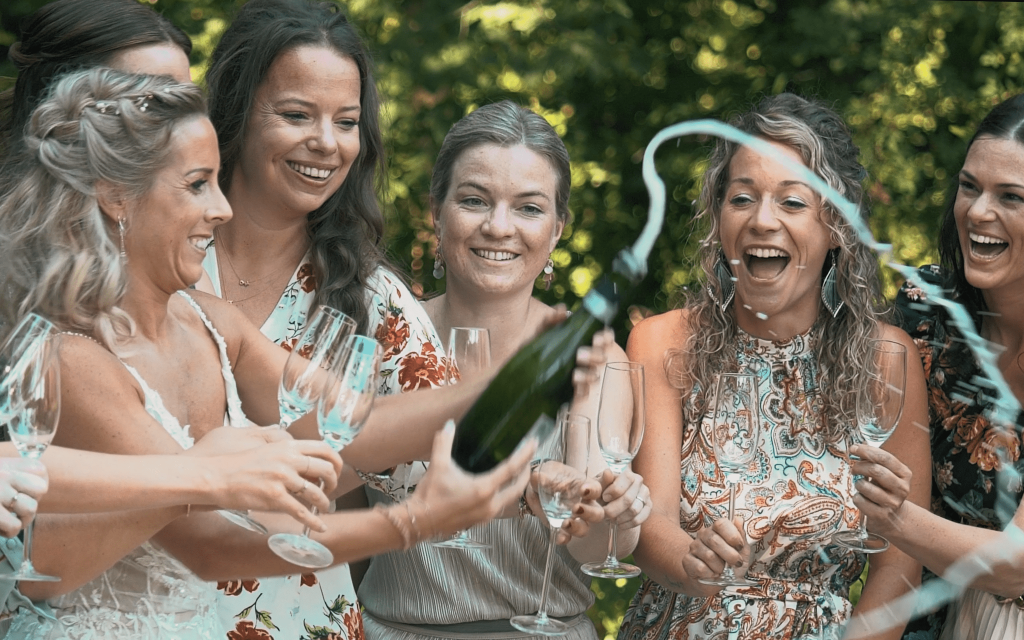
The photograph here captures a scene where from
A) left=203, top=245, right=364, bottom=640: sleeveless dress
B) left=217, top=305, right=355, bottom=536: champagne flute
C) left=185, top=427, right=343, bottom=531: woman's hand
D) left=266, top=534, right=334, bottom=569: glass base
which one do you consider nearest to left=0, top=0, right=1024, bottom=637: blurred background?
left=203, top=245, right=364, bottom=640: sleeveless dress

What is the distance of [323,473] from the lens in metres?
2.40

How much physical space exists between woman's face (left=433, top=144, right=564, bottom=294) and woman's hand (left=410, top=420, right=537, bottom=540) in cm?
130

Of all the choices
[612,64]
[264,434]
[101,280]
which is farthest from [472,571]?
[612,64]

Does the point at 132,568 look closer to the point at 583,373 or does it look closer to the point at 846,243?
the point at 583,373

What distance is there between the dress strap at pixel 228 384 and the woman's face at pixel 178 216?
28cm

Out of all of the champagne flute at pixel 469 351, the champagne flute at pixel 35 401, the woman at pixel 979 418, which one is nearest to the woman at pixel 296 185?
the champagne flute at pixel 469 351

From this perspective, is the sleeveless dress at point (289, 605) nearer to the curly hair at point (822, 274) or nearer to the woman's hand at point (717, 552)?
the woman's hand at point (717, 552)

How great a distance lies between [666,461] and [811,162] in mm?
1048

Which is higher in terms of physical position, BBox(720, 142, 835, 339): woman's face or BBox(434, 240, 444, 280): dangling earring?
BBox(720, 142, 835, 339): woman's face

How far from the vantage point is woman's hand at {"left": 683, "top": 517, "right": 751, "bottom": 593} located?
310cm

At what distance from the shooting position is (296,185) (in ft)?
11.9

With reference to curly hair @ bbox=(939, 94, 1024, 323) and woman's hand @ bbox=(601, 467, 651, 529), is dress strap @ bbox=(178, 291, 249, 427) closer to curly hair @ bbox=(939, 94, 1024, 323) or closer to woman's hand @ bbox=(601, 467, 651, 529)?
woman's hand @ bbox=(601, 467, 651, 529)

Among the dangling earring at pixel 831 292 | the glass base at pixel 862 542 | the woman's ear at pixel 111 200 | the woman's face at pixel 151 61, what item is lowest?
the glass base at pixel 862 542

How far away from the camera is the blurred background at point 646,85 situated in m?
6.59
